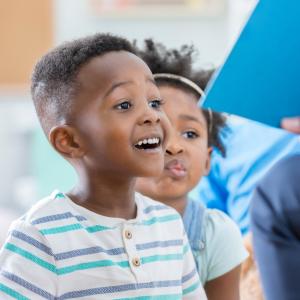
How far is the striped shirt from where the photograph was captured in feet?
3.16

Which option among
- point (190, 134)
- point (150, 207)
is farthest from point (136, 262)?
point (190, 134)

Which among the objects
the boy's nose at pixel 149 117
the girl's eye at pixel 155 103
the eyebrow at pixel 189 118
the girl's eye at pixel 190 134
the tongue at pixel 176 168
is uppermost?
the girl's eye at pixel 155 103

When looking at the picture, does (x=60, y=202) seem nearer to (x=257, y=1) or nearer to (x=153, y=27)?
(x=257, y=1)

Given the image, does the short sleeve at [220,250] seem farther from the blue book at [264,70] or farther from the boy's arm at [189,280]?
the blue book at [264,70]

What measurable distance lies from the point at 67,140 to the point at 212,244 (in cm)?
35

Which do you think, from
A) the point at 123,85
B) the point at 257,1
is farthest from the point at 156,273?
the point at 257,1

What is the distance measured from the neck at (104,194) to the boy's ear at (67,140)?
4cm

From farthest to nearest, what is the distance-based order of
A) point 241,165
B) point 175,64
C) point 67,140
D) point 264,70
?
point 241,165 < point 175,64 < point 67,140 < point 264,70

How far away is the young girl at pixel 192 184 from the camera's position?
1.26 m

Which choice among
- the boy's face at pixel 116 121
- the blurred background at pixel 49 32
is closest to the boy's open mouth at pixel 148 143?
the boy's face at pixel 116 121

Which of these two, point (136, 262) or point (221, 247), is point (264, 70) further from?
point (221, 247)

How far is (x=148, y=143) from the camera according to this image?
1035mm

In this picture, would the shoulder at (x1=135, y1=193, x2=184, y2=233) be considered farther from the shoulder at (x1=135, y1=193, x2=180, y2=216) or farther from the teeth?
the teeth

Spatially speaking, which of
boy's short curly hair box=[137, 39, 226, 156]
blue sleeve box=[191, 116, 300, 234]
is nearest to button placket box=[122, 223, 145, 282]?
boy's short curly hair box=[137, 39, 226, 156]
